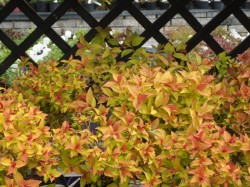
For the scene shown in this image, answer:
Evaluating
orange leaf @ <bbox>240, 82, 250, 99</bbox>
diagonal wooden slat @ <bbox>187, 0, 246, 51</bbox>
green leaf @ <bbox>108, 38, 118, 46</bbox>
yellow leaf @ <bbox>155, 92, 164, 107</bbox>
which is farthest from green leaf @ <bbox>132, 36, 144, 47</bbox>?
yellow leaf @ <bbox>155, 92, 164, 107</bbox>

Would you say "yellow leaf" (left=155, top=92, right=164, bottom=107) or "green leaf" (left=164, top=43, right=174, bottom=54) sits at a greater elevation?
"green leaf" (left=164, top=43, right=174, bottom=54)

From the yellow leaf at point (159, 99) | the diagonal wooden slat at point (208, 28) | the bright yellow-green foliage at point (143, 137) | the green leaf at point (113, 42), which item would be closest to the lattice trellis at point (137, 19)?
the diagonal wooden slat at point (208, 28)

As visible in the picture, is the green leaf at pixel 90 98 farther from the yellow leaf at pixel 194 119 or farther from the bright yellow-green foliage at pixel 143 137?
the yellow leaf at pixel 194 119

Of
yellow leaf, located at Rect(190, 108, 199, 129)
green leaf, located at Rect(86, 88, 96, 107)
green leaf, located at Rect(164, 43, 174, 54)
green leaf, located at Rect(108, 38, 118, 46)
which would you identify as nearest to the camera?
yellow leaf, located at Rect(190, 108, 199, 129)

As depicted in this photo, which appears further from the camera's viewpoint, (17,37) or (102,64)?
(17,37)

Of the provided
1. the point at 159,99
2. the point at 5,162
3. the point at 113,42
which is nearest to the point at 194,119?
the point at 159,99

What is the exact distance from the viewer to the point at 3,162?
5.92 feet

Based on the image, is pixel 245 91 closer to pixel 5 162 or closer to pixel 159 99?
pixel 159 99

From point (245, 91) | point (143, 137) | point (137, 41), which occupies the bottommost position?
point (245, 91)

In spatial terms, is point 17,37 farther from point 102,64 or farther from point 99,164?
point 99,164

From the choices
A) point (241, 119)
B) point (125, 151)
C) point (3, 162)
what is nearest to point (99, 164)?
point (125, 151)

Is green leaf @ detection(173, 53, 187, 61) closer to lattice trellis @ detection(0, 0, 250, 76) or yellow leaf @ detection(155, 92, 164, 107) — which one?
lattice trellis @ detection(0, 0, 250, 76)

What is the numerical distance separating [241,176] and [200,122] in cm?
22

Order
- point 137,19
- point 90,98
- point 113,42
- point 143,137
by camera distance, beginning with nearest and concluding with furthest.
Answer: point 143,137 < point 90,98 < point 113,42 < point 137,19
